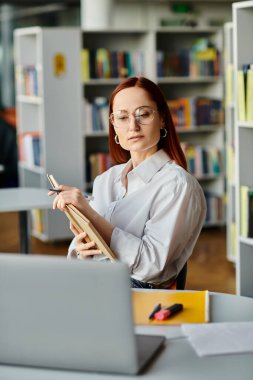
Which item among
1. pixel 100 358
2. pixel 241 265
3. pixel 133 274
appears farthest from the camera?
pixel 241 265

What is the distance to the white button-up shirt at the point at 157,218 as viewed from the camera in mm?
2424

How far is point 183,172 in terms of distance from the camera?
253 centimetres

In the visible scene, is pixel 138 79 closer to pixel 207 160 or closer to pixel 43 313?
pixel 43 313

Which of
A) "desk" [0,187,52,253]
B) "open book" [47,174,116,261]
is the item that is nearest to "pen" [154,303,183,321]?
"open book" [47,174,116,261]

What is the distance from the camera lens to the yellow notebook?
6.38ft

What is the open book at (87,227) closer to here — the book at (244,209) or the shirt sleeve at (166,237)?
the shirt sleeve at (166,237)

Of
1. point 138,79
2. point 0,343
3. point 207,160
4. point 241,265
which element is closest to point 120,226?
point 138,79

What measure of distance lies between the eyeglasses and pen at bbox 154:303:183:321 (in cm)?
72

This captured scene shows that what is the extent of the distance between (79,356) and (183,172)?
1.10 m

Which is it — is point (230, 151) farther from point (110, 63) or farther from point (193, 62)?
point (193, 62)

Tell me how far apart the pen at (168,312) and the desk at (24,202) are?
8.05 feet

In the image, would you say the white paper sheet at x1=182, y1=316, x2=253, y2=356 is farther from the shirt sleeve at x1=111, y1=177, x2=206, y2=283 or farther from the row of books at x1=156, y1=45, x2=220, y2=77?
the row of books at x1=156, y1=45, x2=220, y2=77

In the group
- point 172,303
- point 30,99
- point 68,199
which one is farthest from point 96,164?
point 172,303

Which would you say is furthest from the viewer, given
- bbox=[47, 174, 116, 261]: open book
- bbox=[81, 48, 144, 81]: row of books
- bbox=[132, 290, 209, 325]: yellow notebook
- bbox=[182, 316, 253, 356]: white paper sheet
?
bbox=[81, 48, 144, 81]: row of books
